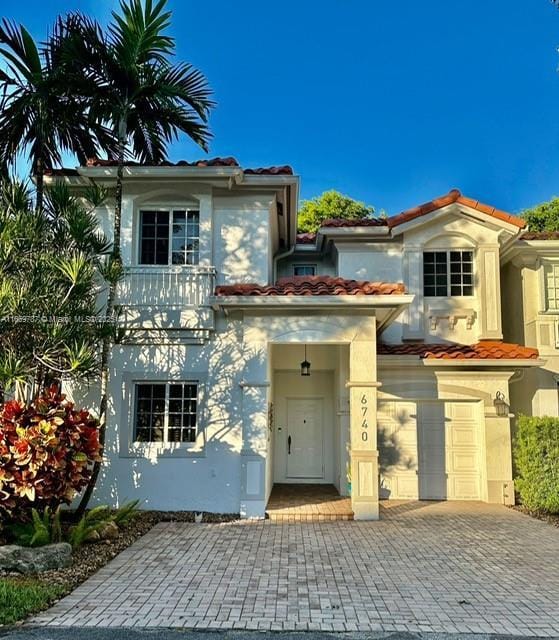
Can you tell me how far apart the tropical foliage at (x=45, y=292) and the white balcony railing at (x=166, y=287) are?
1376mm

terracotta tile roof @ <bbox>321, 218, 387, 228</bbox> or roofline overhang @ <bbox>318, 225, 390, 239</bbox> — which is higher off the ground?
terracotta tile roof @ <bbox>321, 218, 387, 228</bbox>

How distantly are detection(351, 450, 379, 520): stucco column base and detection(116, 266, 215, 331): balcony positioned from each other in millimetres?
3835

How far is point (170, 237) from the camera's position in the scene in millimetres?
11633

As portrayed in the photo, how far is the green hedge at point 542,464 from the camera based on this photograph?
425 inches

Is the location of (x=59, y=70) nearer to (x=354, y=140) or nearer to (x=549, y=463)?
(x=549, y=463)

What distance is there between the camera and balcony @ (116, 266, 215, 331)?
10.8m

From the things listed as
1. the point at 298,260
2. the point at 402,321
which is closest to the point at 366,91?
the point at 298,260

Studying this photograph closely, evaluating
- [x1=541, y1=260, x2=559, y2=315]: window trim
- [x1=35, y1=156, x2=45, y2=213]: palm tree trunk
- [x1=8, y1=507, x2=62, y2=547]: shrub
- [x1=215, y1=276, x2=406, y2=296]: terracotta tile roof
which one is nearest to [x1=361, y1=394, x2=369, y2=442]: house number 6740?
[x1=215, y1=276, x2=406, y2=296]: terracotta tile roof

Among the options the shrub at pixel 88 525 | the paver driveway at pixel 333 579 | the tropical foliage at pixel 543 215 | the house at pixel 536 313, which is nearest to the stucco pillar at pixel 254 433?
the paver driveway at pixel 333 579

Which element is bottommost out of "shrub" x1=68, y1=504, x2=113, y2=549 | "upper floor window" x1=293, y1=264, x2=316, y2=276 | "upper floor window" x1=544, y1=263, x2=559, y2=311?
"shrub" x1=68, y1=504, x2=113, y2=549

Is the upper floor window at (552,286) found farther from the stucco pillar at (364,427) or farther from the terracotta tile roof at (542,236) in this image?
the stucco pillar at (364,427)

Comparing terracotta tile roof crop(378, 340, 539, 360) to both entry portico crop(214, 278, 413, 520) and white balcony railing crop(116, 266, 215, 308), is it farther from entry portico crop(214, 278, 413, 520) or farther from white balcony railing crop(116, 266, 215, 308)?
white balcony railing crop(116, 266, 215, 308)

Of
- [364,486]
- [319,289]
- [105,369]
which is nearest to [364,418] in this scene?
[364,486]

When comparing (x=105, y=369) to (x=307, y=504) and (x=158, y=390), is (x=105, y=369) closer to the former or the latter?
(x=158, y=390)
